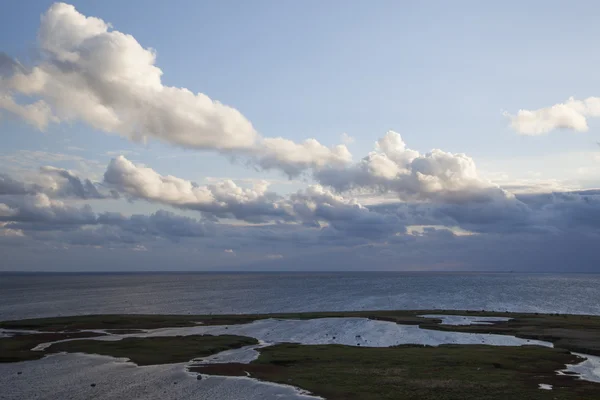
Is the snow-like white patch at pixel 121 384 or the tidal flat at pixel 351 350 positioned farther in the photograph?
the tidal flat at pixel 351 350

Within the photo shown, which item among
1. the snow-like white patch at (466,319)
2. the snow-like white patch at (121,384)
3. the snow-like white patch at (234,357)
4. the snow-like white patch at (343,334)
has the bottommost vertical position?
the snow-like white patch at (466,319)

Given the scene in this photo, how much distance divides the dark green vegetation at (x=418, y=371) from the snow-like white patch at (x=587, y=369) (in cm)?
147

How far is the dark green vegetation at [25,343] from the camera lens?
69938 millimetres

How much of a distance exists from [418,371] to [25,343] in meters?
61.4

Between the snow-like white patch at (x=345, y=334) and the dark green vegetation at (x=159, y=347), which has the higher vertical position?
the dark green vegetation at (x=159, y=347)

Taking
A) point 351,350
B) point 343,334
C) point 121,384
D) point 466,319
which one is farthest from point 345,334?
point 121,384

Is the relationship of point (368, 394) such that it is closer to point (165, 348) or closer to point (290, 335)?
point (165, 348)

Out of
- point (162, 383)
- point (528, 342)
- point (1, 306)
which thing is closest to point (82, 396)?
point (162, 383)

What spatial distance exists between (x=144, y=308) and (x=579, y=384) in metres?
135

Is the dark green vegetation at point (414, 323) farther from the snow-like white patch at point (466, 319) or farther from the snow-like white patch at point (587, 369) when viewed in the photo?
the snow-like white patch at point (587, 369)

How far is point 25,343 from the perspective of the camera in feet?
267

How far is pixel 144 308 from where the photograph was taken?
530 feet

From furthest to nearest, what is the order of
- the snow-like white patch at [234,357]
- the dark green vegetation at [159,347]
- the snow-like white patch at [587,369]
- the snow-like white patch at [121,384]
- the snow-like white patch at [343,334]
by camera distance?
the snow-like white patch at [343,334] < the dark green vegetation at [159,347] < the snow-like white patch at [234,357] < the snow-like white patch at [587,369] < the snow-like white patch at [121,384]

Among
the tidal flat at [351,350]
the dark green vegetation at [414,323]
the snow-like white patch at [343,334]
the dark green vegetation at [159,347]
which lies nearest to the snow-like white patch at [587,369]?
the tidal flat at [351,350]
